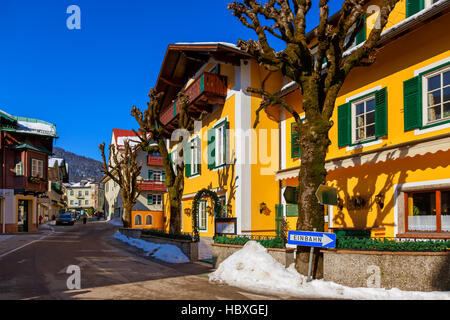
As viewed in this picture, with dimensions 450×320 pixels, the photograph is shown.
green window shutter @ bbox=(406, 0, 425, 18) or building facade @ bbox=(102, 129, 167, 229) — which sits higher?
green window shutter @ bbox=(406, 0, 425, 18)

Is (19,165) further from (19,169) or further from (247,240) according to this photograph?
(247,240)

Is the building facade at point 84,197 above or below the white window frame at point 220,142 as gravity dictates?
below

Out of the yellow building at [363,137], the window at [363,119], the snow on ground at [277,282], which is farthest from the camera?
the window at [363,119]

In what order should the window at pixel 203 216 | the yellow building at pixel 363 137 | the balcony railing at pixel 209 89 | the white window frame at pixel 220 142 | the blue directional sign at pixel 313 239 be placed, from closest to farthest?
the blue directional sign at pixel 313 239 → the yellow building at pixel 363 137 → the balcony railing at pixel 209 89 → the white window frame at pixel 220 142 → the window at pixel 203 216

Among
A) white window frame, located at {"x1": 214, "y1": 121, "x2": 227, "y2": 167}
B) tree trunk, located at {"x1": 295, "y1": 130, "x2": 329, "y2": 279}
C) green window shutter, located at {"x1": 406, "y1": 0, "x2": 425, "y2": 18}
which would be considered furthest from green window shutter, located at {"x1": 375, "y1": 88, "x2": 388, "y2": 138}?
white window frame, located at {"x1": 214, "y1": 121, "x2": 227, "y2": 167}

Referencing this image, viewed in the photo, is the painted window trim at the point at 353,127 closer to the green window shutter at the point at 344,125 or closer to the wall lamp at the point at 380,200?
the green window shutter at the point at 344,125

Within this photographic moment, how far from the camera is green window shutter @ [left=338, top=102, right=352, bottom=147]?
44.4 feet

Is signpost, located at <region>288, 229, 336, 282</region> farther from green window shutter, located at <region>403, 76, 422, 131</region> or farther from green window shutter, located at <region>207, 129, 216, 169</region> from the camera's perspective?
green window shutter, located at <region>207, 129, 216, 169</region>

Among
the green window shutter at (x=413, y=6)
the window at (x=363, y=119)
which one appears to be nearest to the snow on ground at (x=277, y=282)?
the window at (x=363, y=119)

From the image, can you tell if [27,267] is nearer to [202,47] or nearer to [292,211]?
[292,211]

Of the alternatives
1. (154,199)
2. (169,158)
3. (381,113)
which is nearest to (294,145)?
(381,113)

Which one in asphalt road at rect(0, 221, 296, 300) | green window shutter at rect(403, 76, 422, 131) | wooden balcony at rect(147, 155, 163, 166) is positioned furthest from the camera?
wooden balcony at rect(147, 155, 163, 166)

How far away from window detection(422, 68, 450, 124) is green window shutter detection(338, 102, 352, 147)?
2.85m

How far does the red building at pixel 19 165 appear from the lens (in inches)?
1199
